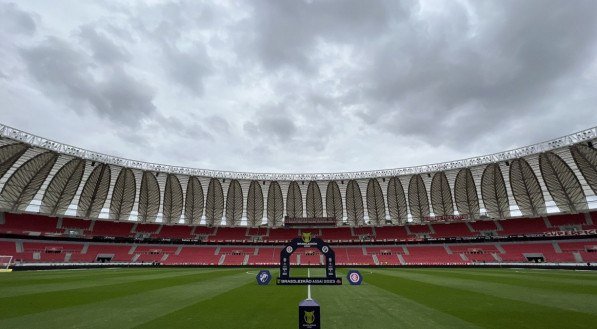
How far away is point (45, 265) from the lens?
4425 cm

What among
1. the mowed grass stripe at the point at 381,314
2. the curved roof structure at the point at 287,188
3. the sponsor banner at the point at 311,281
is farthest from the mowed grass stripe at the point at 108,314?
the curved roof structure at the point at 287,188

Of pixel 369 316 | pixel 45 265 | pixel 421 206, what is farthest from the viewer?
pixel 421 206

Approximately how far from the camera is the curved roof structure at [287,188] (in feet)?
161

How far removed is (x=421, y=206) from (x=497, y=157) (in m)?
18.4

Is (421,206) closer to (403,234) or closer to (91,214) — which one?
(403,234)

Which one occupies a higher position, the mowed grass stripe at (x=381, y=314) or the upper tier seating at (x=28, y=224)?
the upper tier seating at (x=28, y=224)

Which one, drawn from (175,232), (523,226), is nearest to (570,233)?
(523,226)

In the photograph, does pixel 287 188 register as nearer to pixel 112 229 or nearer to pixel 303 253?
pixel 303 253

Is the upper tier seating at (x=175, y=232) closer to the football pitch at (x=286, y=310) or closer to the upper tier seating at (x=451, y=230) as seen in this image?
the football pitch at (x=286, y=310)

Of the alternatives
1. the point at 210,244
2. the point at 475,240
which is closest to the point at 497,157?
the point at 475,240

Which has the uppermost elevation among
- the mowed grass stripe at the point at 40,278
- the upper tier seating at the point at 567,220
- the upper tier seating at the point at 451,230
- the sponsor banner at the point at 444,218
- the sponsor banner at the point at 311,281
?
the sponsor banner at the point at 444,218

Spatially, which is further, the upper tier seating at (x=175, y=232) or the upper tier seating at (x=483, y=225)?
the upper tier seating at (x=175, y=232)

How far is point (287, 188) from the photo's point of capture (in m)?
71.4

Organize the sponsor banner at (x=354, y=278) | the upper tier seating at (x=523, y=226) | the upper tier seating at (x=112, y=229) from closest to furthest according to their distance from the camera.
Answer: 1. the sponsor banner at (x=354, y=278)
2. the upper tier seating at (x=523, y=226)
3. the upper tier seating at (x=112, y=229)
